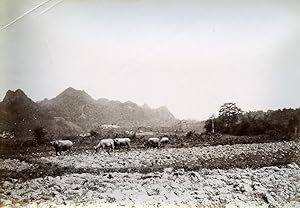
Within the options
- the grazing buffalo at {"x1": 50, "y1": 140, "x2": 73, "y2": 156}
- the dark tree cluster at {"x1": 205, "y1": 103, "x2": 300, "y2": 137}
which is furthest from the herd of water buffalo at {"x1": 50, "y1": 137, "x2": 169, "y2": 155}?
the dark tree cluster at {"x1": 205, "y1": 103, "x2": 300, "y2": 137}

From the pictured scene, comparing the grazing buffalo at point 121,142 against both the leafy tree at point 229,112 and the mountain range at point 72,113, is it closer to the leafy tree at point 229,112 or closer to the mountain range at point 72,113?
the mountain range at point 72,113

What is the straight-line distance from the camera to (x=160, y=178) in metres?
1.36

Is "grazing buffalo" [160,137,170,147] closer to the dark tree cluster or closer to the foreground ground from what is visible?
the foreground ground

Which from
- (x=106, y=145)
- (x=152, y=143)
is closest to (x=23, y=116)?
(x=106, y=145)

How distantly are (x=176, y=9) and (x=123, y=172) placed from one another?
1.70ft

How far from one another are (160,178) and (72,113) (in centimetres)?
33

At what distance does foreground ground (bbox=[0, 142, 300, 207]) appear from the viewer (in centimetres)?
135

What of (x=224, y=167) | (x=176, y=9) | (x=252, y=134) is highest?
(x=176, y=9)

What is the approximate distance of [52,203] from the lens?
1372 mm

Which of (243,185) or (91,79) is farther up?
(91,79)

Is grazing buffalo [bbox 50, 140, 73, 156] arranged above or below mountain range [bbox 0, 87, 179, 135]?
below

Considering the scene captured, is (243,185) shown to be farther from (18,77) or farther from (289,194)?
(18,77)

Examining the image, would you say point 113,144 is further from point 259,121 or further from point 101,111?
point 259,121

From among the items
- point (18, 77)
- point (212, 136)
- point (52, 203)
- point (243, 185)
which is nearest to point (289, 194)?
point (243, 185)
